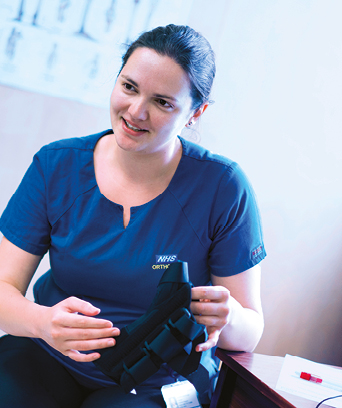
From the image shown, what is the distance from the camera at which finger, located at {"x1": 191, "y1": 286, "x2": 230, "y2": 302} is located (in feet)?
2.41

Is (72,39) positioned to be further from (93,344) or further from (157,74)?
(93,344)

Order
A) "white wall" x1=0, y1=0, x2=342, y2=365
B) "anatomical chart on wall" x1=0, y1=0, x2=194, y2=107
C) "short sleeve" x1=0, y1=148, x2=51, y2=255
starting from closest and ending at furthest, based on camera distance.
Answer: "short sleeve" x1=0, y1=148, x2=51, y2=255 < "anatomical chart on wall" x1=0, y1=0, x2=194, y2=107 < "white wall" x1=0, y1=0, x2=342, y2=365

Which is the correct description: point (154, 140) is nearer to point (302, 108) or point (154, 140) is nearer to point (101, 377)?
point (101, 377)

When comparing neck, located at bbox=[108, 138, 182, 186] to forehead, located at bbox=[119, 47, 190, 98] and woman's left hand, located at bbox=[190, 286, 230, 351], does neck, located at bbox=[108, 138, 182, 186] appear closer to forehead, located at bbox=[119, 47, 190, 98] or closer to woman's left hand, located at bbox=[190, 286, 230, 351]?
forehead, located at bbox=[119, 47, 190, 98]

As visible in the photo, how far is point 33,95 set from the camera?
1.38 m

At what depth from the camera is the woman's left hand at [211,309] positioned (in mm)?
741

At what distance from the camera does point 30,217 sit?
0.94 m

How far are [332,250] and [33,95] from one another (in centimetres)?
137

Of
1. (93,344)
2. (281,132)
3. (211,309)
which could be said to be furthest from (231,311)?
(281,132)

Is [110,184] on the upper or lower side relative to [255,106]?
lower

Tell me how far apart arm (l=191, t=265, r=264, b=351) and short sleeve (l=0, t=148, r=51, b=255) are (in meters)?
0.42

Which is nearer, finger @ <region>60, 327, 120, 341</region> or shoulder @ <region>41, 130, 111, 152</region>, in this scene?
finger @ <region>60, 327, 120, 341</region>

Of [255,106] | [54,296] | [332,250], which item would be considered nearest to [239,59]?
[255,106]

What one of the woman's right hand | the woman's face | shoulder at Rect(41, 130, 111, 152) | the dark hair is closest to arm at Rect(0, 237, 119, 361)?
the woman's right hand
